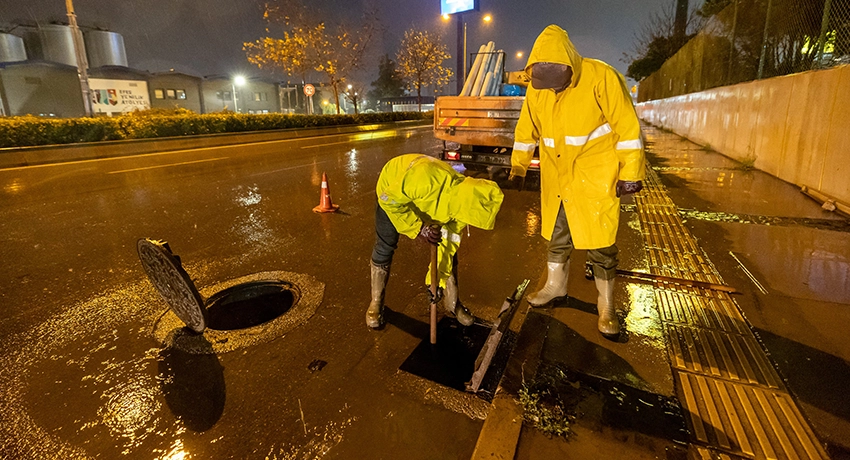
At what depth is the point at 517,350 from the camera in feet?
8.78

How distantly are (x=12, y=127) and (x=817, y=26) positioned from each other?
19166 millimetres

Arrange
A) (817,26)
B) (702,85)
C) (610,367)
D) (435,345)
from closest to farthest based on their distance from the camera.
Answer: (610,367), (435,345), (817,26), (702,85)

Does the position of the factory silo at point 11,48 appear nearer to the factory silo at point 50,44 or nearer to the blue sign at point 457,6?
the factory silo at point 50,44

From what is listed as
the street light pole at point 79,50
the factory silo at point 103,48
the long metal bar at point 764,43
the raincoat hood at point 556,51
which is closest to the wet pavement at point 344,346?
the raincoat hood at point 556,51

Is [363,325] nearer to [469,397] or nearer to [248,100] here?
[469,397]

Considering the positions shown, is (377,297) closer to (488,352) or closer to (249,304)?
(488,352)

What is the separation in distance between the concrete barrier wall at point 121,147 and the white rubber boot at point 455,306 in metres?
13.8

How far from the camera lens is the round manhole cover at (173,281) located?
8.79ft

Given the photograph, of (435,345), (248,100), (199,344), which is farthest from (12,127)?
(248,100)

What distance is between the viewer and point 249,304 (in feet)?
12.0

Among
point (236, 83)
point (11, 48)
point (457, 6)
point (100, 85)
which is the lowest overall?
point (100, 85)

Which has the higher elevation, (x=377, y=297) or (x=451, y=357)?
(x=377, y=297)

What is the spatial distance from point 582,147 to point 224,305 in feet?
10.3

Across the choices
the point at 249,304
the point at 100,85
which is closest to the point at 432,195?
the point at 249,304
